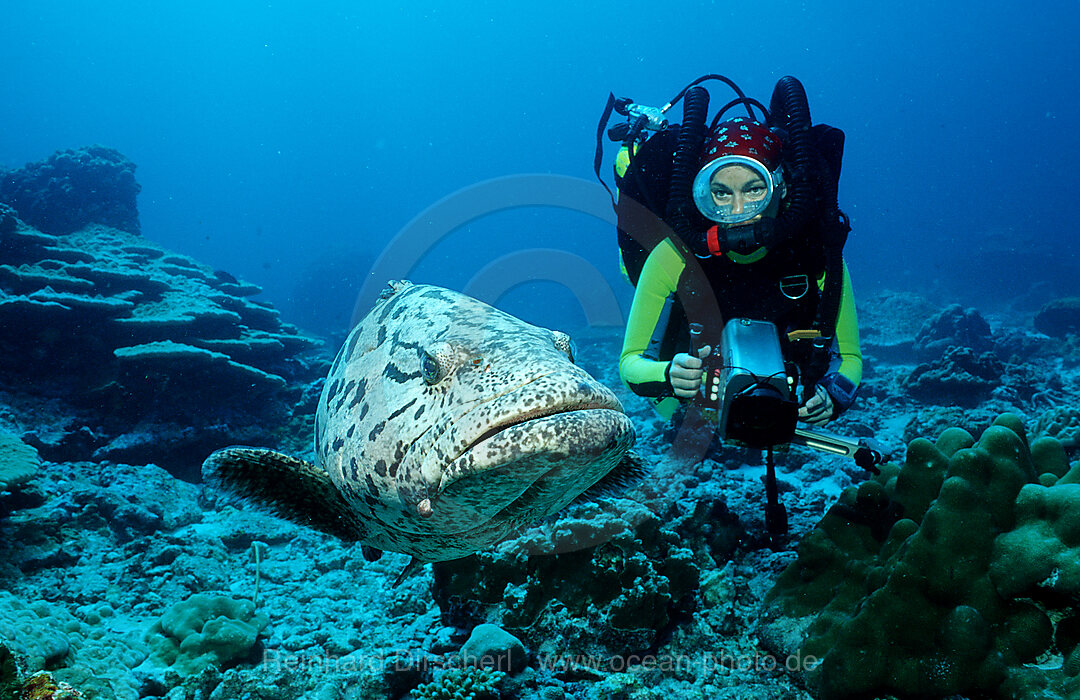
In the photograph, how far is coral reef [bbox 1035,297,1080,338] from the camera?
1692 centimetres

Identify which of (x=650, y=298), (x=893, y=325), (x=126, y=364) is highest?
(x=893, y=325)

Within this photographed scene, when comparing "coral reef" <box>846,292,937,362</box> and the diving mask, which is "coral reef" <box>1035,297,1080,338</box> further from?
the diving mask

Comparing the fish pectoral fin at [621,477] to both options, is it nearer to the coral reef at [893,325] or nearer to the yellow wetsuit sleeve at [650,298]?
the yellow wetsuit sleeve at [650,298]

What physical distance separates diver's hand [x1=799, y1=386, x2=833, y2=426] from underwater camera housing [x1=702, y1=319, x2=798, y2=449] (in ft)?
1.83

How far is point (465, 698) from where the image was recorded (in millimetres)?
2875

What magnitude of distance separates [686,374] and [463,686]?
7.85 ft

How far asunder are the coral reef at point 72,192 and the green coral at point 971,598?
812 inches

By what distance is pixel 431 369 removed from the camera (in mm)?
2250

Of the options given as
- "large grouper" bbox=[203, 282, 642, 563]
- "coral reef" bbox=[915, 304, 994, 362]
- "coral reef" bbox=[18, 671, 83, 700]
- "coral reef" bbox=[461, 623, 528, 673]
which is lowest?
"coral reef" bbox=[18, 671, 83, 700]

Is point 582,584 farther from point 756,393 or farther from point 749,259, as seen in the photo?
point 749,259

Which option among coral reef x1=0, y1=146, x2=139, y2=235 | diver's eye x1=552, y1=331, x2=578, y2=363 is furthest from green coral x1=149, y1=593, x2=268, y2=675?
coral reef x1=0, y1=146, x2=139, y2=235

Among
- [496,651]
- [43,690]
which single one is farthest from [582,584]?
[43,690]

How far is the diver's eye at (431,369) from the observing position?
88.0 inches

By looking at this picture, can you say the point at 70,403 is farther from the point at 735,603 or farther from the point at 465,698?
the point at 735,603
